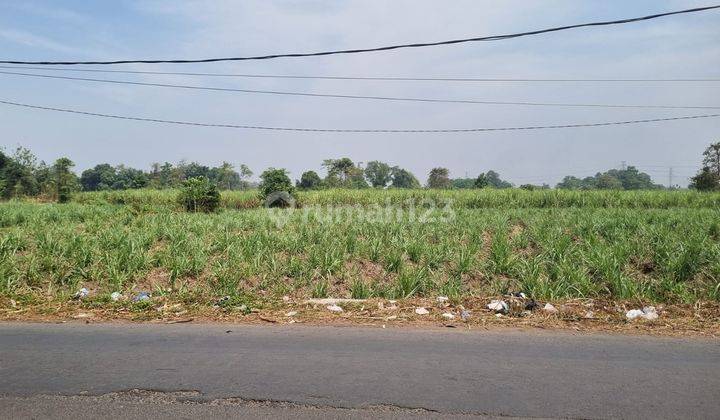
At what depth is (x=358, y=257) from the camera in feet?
33.6

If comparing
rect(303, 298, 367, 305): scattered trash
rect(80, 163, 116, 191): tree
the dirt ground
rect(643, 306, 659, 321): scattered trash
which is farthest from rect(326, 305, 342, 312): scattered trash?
rect(80, 163, 116, 191): tree

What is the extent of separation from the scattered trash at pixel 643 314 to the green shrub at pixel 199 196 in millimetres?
17892

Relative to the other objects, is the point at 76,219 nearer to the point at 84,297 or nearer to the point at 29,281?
the point at 29,281

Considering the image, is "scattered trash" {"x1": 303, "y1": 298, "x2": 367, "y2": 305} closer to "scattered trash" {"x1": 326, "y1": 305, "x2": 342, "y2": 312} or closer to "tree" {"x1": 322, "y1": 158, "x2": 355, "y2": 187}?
"scattered trash" {"x1": 326, "y1": 305, "x2": 342, "y2": 312}

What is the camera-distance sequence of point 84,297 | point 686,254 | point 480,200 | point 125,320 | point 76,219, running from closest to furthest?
point 125,320 → point 84,297 → point 686,254 → point 76,219 → point 480,200

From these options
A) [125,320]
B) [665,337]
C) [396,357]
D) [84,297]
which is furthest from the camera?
[84,297]

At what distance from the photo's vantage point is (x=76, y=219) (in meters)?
14.4

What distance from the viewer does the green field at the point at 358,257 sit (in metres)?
8.32

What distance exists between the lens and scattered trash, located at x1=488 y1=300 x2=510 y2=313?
22.2 ft

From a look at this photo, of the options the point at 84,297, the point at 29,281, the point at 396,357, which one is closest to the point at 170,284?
the point at 84,297

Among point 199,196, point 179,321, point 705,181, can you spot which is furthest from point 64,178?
point 705,181

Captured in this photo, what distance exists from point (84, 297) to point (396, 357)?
18.2 feet

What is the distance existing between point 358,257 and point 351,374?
239 inches

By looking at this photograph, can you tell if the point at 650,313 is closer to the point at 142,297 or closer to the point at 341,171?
the point at 142,297
